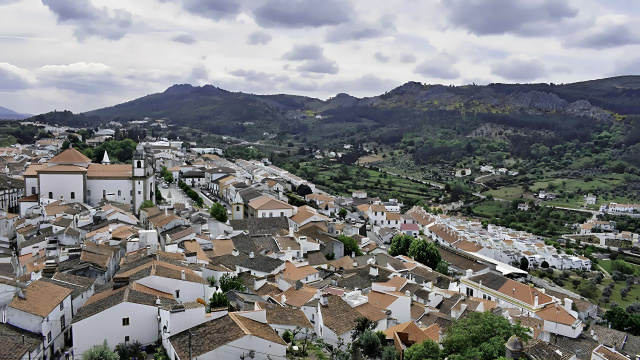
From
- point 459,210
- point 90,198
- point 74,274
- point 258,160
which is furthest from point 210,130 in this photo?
point 74,274

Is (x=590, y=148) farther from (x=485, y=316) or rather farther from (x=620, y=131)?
(x=485, y=316)

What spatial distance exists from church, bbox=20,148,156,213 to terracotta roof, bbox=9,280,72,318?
1003 inches

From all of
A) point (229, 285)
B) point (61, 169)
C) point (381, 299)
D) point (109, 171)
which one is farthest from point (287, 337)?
point (61, 169)

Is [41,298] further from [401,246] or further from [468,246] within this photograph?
[468,246]

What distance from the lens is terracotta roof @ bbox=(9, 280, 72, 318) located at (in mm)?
15913

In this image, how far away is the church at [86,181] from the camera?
137ft

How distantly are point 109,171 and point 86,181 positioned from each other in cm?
200

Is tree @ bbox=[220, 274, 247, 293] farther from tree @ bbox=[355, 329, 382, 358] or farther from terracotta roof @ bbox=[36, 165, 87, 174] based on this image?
terracotta roof @ bbox=[36, 165, 87, 174]

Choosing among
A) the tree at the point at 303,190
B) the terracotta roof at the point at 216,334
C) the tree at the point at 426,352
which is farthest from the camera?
the tree at the point at 303,190

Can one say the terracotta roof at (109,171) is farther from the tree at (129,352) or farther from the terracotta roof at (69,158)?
the tree at (129,352)

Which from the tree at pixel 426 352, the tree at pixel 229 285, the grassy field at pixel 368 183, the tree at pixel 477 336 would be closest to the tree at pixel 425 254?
the tree at pixel 229 285

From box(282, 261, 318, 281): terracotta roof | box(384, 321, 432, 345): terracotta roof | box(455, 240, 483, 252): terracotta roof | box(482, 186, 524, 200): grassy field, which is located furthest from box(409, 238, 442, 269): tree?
box(482, 186, 524, 200): grassy field

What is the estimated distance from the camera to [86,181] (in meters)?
42.6

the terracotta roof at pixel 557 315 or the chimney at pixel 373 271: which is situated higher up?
the chimney at pixel 373 271
